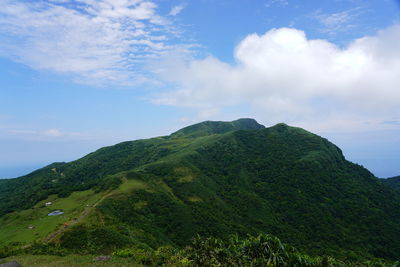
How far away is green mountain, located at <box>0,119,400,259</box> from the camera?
6400 centimetres

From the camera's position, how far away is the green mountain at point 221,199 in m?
64.0

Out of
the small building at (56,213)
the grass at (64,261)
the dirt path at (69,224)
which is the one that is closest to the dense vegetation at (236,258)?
the grass at (64,261)

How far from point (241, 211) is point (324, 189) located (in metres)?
56.0

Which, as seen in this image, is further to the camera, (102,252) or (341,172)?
(341,172)

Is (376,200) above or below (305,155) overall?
below

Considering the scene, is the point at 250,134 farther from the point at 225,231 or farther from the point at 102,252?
the point at 102,252

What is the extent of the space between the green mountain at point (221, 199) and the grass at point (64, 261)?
738 centimetres

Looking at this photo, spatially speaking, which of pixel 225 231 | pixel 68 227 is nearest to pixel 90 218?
pixel 68 227

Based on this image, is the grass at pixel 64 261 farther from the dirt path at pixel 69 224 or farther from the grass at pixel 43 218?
the grass at pixel 43 218

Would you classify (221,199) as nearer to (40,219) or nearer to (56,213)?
(56,213)

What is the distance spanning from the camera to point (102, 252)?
44.5 m

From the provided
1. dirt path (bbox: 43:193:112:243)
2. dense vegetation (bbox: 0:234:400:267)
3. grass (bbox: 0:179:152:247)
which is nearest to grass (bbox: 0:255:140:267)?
dense vegetation (bbox: 0:234:400:267)

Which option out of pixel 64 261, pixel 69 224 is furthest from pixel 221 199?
pixel 64 261

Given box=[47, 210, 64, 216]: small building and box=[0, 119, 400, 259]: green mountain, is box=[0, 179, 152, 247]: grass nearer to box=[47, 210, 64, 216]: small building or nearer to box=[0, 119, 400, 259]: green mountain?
box=[0, 119, 400, 259]: green mountain
